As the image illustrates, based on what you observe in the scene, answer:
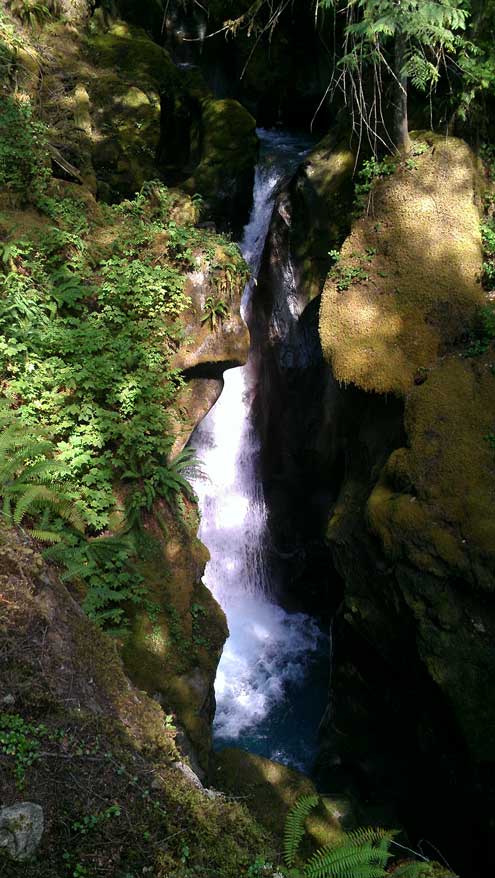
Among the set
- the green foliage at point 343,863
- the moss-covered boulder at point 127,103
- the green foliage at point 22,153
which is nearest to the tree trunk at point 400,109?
the moss-covered boulder at point 127,103

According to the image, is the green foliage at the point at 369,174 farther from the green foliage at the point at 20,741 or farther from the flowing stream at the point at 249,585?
the green foliage at the point at 20,741

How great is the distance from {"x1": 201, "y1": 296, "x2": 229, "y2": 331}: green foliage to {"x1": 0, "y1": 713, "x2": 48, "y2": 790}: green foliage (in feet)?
21.4

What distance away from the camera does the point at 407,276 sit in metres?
8.61

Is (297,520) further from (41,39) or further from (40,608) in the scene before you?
(41,39)

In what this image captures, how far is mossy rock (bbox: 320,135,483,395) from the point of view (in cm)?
823

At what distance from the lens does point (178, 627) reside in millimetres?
6340

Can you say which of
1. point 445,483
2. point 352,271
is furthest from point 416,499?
point 352,271

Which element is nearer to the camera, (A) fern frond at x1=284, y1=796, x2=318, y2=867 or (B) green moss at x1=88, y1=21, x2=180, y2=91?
(A) fern frond at x1=284, y1=796, x2=318, y2=867

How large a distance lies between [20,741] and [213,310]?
265 inches

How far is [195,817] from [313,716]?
25.1 ft

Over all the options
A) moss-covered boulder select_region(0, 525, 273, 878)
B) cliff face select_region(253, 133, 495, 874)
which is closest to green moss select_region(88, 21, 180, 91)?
cliff face select_region(253, 133, 495, 874)

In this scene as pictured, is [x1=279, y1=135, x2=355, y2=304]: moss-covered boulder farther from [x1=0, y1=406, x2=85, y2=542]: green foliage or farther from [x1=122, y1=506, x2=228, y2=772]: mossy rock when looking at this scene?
[x1=0, y1=406, x2=85, y2=542]: green foliage

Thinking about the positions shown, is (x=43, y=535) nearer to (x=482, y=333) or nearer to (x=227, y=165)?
(x=482, y=333)

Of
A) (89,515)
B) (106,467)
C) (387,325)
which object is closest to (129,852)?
(89,515)
